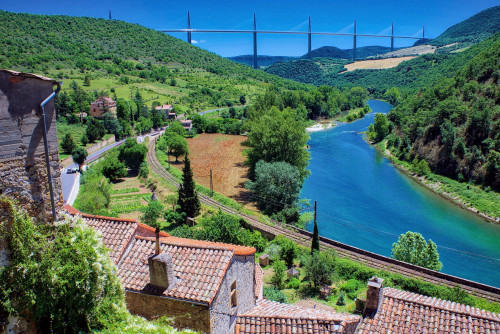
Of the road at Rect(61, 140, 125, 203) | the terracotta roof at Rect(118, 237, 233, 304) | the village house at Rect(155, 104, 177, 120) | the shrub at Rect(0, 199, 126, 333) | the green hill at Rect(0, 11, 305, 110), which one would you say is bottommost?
the road at Rect(61, 140, 125, 203)

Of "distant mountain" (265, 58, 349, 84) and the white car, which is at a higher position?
"distant mountain" (265, 58, 349, 84)

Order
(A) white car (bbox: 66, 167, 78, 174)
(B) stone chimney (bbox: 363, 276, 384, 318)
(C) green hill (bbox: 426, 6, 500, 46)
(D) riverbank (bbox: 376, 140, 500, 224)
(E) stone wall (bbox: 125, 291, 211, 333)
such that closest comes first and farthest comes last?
1. (E) stone wall (bbox: 125, 291, 211, 333)
2. (B) stone chimney (bbox: 363, 276, 384, 318)
3. (D) riverbank (bbox: 376, 140, 500, 224)
4. (A) white car (bbox: 66, 167, 78, 174)
5. (C) green hill (bbox: 426, 6, 500, 46)

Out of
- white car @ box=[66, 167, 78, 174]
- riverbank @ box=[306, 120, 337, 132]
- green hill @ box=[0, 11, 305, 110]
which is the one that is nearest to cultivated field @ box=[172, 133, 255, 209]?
white car @ box=[66, 167, 78, 174]

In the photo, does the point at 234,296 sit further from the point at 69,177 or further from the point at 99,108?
the point at 99,108

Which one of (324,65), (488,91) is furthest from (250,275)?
(324,65)

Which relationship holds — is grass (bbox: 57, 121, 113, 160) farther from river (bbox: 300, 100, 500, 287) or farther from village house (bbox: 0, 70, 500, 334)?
village house (bbox: 0, 70, 500, 334)

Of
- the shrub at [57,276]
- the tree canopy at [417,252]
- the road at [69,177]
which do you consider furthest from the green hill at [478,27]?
the shrub at [57,276]
